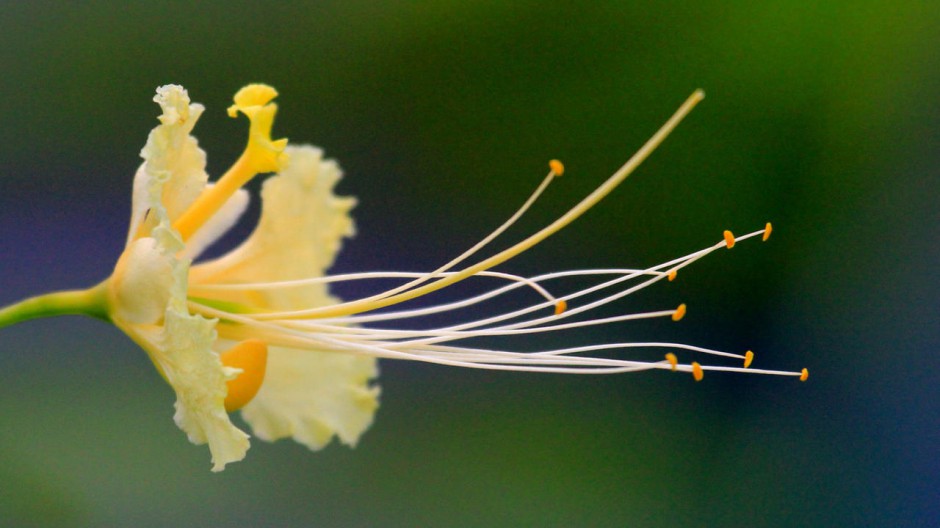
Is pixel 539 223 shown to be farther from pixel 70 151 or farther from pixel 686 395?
pixel 70 151

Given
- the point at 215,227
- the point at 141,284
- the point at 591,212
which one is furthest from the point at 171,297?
the point at 591,212

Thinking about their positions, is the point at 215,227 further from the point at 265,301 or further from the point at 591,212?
the point at 591,212

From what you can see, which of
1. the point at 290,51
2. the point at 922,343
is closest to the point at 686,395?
the point at 922,343

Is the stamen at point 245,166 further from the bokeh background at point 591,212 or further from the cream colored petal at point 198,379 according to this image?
the bokeh background at point 591,212

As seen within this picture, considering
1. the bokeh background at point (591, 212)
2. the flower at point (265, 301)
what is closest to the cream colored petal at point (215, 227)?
the flower at point (265, 301)

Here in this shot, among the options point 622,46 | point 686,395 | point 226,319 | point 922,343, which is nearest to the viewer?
point 226,319
